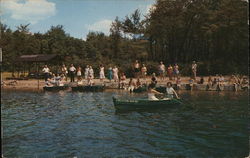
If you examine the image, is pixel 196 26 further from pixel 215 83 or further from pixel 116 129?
pixel 116 129

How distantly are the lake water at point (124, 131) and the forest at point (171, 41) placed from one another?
2665 centimetres

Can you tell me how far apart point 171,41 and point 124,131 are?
50.8 metres

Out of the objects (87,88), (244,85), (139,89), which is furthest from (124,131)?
(244,85)

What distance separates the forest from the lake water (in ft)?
87.4

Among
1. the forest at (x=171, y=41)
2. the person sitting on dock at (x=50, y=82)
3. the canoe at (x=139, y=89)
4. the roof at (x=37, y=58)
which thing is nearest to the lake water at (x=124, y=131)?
the canoe at (x=139, y=89)

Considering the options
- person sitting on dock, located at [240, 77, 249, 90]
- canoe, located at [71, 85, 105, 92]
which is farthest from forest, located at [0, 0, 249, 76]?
canoe, located at [71, 85, 105, 92]

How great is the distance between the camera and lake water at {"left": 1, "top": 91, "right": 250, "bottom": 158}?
12703 millimetres

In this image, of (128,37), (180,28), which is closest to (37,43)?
(128,37)

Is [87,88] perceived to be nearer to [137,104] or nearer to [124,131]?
[137,104]

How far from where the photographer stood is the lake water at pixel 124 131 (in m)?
12.7

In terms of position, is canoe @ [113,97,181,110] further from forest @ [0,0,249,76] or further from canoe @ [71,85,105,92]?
forest @ [0,0,249,76]

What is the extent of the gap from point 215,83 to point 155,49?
3390 centimetres

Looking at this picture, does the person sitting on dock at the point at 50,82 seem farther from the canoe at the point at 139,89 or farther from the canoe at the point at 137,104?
the canoe at the point at 137,104

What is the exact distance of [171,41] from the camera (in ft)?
214
